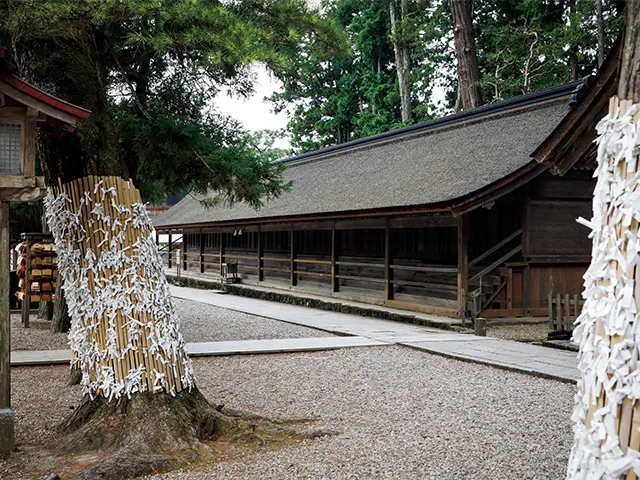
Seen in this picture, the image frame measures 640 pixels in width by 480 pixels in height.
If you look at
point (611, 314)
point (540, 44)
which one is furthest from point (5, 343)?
point (540, 44)

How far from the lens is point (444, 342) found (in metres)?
11.4

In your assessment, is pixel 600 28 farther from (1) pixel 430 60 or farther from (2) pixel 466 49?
(1) pixel 430 60

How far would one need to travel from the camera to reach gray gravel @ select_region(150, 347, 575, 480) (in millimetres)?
4926

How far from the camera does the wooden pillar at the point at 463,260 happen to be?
1362 cm

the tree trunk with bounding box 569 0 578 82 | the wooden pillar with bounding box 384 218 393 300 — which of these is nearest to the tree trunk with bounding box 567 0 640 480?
the wooden pillar with bounding box 384 218 393 300

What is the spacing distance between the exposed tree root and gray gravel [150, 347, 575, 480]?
0.27 meters

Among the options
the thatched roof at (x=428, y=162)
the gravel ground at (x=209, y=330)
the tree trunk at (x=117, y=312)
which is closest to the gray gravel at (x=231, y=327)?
the gravel ground at (x=209, y=330)

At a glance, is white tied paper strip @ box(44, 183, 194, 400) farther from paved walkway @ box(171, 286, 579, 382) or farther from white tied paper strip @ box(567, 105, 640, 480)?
paved walkway @ box(171, 286, 579, 382)

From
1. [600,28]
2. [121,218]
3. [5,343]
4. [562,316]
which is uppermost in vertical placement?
[600,28]

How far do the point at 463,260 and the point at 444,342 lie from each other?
2.71m

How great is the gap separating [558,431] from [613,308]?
408 centimetres

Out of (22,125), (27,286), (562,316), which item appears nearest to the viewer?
(22,125)

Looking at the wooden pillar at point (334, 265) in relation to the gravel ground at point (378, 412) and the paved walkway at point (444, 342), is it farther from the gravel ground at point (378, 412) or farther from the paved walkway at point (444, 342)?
the gravel ground at point (378, 412)

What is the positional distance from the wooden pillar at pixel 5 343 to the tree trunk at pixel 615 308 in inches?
177
